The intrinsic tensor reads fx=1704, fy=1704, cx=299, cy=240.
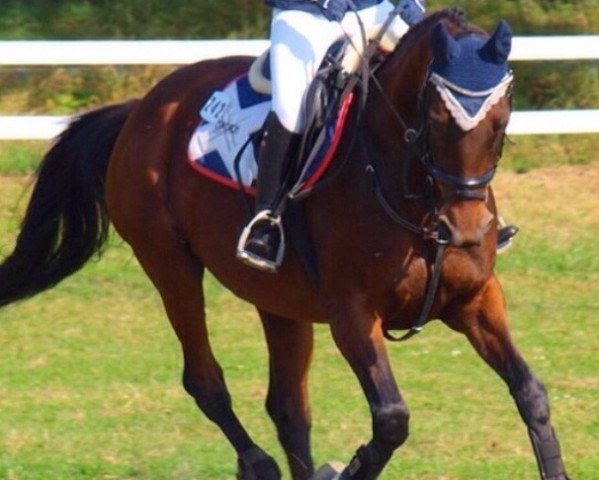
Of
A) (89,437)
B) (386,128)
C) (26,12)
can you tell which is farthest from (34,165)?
(386,128)

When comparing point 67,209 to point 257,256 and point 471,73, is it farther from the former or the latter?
point 471,73

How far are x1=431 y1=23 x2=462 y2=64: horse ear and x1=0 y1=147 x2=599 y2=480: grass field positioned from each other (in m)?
2.21

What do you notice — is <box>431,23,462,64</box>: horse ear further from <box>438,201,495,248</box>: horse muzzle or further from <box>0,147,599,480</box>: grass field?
<box>0,147,599,480</box>: grass field

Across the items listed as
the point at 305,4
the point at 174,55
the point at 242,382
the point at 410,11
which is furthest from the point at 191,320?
the point at 174,55

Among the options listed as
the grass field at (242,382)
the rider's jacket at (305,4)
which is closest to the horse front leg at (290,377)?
the grass field at (242,382)

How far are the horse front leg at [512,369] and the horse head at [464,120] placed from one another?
1.79ft

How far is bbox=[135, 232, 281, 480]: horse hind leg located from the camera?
7.20 meters

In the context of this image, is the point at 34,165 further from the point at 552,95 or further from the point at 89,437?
the point at 89,437

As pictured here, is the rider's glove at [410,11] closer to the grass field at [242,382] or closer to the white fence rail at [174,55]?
the grass field at [242,382]

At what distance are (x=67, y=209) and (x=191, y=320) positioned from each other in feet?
3.31

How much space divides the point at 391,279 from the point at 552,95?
8.54m

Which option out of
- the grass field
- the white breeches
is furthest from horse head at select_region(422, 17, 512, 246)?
the grass field

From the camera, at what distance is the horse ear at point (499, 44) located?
17.7 feet

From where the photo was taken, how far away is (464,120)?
5.32m
